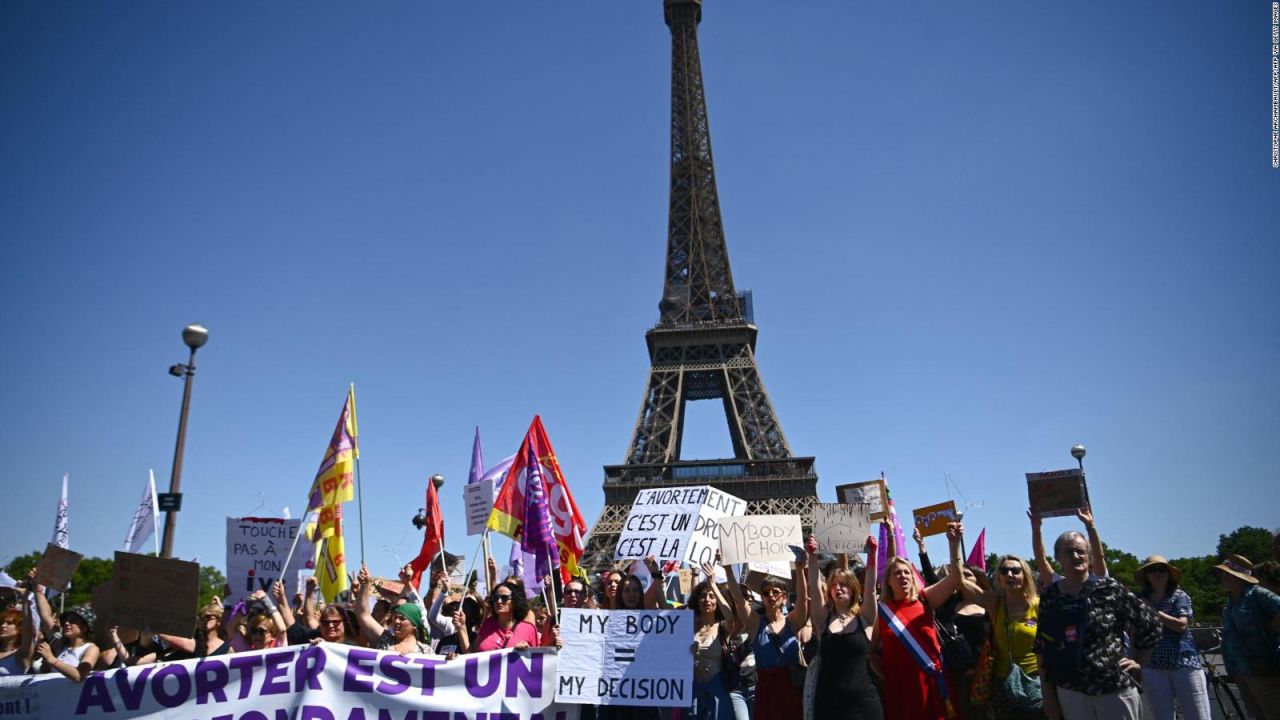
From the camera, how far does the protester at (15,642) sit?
6684 millimetres

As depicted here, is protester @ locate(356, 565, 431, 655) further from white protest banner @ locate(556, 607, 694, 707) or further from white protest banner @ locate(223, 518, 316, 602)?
white protest banner @ locate(223, 518, 316, 602)

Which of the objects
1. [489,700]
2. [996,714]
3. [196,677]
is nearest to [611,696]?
[489,700]

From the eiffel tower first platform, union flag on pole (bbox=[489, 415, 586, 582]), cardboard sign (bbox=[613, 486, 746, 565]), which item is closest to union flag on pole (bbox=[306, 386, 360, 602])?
union flag on pole (bbox=[489, 415, 586, 582])

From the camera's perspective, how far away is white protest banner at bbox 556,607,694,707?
20.1 ft

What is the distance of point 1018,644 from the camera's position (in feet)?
20.3

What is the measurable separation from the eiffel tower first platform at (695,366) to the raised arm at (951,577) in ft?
114

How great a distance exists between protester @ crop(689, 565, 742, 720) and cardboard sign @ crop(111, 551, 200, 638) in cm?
413

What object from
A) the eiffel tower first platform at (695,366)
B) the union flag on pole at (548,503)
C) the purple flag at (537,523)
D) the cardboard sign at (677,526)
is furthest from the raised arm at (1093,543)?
the eiffel tower first platform at (695,366)

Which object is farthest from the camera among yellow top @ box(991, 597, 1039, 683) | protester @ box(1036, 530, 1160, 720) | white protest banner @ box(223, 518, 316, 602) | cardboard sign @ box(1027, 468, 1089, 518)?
white protest banner @ box(223, 518, 316, 602)

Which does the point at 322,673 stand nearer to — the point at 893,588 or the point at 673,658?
the point at 673,658

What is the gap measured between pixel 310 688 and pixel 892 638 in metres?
4.46

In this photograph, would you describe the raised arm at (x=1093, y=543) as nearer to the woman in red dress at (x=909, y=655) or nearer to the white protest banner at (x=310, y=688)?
the woman in red dress at (x=909, y=655)

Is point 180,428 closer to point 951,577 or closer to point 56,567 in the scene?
point 56,567

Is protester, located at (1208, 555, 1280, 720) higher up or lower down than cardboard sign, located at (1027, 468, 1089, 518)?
lower down
